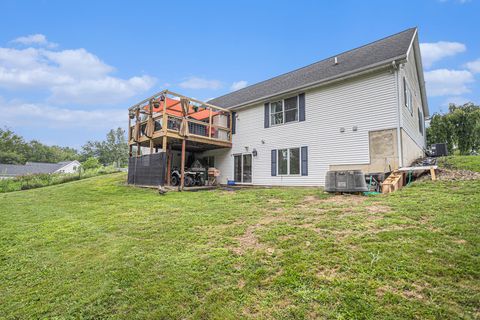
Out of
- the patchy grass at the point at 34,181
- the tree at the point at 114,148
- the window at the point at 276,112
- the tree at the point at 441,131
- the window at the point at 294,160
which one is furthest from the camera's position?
the tree at the point at 114,148

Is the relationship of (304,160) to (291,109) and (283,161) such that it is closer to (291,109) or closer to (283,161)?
(283,161)

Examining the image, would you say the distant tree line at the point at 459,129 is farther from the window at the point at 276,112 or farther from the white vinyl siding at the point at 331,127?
the window at the point at 276,112

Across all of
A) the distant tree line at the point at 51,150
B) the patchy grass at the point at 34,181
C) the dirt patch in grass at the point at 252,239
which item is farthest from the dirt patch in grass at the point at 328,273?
the distant tree line at the point at 51,150

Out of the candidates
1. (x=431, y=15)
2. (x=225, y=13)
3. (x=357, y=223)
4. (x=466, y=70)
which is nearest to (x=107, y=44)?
(x=225, y=13)

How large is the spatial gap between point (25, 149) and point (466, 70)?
75236 mm

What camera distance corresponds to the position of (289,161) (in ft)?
35.9

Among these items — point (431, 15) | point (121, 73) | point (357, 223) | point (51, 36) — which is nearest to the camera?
point (357, 223)

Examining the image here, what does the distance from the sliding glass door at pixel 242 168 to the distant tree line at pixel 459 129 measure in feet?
54.5

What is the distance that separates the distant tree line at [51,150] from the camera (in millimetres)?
47031

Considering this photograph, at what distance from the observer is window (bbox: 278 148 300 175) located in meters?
10.7

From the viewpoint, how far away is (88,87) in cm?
2600

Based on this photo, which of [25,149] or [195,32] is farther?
[25,149]

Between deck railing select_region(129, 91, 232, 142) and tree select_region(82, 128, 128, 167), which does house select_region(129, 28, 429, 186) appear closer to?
deck railing select_region(129, 91, 232, 142)

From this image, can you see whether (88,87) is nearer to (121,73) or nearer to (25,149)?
(121,73)
